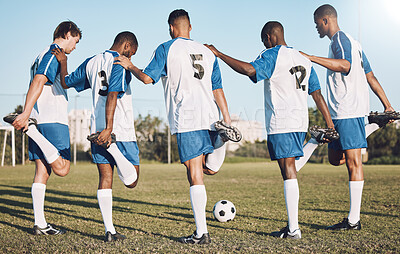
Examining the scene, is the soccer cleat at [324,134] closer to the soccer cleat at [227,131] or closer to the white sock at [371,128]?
the white sock at [371,128]

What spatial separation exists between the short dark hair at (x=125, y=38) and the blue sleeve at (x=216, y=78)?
3.37ft

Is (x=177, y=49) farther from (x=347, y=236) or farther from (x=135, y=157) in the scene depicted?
(x=347, y=236)

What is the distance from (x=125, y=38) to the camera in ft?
14.7

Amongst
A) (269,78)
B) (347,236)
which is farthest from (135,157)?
(347,236)

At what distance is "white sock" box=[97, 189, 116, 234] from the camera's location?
4.14m

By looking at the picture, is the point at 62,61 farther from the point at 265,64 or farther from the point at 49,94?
the point at 265,64

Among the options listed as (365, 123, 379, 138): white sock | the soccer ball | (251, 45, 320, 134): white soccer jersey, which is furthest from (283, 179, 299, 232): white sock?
(365, 123, 379, 138): white sock

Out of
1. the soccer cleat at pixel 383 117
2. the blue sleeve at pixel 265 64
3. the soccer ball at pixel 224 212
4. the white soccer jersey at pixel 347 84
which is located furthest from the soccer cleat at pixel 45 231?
the soccer cleat at pixel 383 117

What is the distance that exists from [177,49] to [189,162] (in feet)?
3.77

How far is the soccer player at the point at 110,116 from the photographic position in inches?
160

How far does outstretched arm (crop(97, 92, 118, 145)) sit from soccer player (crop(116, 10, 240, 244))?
0.36 metres

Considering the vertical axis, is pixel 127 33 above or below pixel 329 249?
above

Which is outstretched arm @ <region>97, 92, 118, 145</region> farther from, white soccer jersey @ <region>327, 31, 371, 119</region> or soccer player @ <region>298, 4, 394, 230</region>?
white soccer jersey @ <region>327, 31, 371, 119</region>

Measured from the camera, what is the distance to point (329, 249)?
3.60 m
